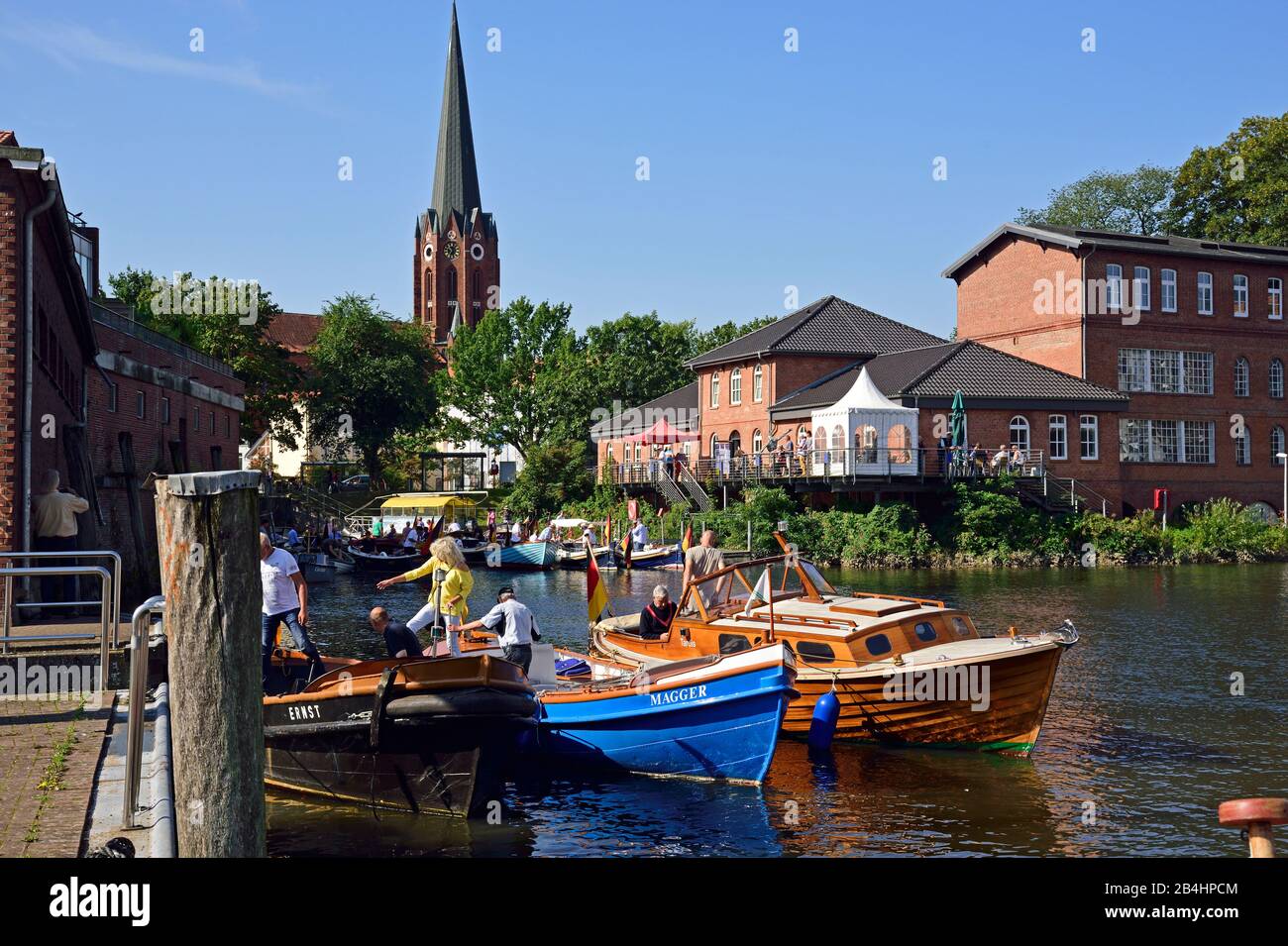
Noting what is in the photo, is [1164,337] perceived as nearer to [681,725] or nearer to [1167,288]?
[1167,288]

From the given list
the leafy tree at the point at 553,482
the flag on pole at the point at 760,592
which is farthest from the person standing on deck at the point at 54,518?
the leafy tree at the point at 553,482

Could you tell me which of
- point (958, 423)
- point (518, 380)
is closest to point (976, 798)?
point (958, 423)

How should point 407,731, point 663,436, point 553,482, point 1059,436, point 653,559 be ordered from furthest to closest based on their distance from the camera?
point 553,482 < point 663,436 < point 1059,436 < point 653,559 < point 407,731

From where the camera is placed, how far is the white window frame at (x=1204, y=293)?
56.4m

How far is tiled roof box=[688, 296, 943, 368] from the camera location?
5828 centimetres

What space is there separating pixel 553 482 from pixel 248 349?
18592mm

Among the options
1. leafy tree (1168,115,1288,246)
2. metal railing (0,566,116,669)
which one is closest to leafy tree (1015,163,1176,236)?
leafy tree (1168,115,1288,246)

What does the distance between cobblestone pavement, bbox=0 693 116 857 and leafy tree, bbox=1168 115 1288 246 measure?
66.4m

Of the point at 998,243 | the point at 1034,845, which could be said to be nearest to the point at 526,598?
the point at 1034,845

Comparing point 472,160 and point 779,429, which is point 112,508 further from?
point 472,160

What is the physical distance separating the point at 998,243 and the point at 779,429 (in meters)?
13.3

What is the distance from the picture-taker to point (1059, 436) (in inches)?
2047

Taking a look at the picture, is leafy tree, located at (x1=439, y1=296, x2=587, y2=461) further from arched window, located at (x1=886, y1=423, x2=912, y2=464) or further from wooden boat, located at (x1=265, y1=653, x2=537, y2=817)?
wooden boat, located at (x1=265, y1=653, x2=537, y2=817)
